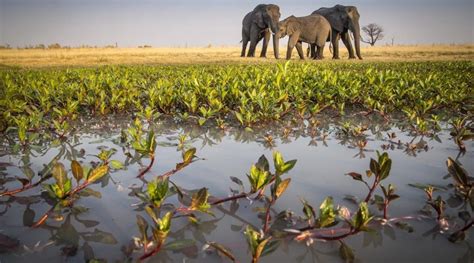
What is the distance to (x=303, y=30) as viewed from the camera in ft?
65.7

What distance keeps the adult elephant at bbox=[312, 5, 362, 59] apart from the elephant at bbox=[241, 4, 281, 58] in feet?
12.9

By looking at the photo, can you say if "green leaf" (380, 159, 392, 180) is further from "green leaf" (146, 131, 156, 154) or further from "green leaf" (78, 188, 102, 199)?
"green leaf" (78, 188, 102, 199)

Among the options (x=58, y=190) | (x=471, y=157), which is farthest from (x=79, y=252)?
(x=471, y=157)

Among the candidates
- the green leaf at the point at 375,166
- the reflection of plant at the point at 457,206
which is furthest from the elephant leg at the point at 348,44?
the green leaf at the point at 375,166

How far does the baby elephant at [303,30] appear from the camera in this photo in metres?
19.5

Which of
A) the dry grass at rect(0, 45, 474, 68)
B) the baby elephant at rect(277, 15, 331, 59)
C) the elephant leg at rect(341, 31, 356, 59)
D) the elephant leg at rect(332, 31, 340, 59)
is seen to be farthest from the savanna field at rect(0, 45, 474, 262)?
the elephant leg at rect(341, 31, 356, 59)

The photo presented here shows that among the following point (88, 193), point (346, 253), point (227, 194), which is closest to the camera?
point (346, 253)

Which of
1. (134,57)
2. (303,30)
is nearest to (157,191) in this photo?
(134,57)

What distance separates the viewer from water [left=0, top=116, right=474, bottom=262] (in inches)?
51.9

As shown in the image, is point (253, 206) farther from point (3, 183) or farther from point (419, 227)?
point (3, 183)

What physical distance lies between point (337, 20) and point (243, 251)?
23245 mm

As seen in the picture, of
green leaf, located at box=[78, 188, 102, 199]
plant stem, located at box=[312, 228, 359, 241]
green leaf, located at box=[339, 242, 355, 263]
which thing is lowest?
green leaf, located at box=[339, 242, 355, 263]

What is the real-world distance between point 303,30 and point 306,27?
0.24m

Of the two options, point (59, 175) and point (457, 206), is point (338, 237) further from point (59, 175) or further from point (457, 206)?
point (59, 175)
